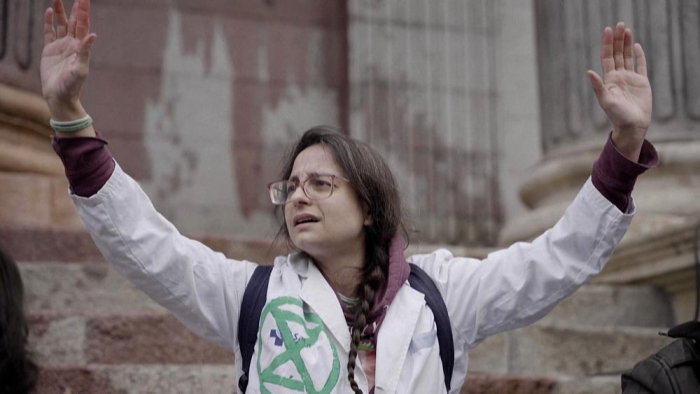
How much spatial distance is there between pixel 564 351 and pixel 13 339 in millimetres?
2509

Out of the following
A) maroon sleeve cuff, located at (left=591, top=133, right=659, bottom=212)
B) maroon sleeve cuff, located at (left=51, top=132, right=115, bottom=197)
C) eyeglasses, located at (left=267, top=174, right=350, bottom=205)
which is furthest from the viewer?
eyeglasses, located at (left=267, top=174, right=350, bottom=205)

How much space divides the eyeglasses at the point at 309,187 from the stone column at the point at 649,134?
99.1 inches

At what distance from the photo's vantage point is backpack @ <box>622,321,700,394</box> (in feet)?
10.3

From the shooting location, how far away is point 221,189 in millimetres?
7527

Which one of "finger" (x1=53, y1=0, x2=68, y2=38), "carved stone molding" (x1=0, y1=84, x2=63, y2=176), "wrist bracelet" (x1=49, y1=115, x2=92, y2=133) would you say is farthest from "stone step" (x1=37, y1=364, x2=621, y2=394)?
"carved stone molding" (x1=0, y1=84, x2=63, y2=176)

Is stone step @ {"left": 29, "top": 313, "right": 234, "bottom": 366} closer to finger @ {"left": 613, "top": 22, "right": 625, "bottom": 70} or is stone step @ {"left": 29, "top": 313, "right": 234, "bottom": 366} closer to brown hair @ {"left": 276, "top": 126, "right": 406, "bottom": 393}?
brown hair @ {"left": 276, "top": 126, "right": 406, "bottom": 393}

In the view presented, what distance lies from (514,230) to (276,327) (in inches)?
147

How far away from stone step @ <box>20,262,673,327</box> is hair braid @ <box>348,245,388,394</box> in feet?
5.30

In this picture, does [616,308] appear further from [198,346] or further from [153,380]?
[153,380]

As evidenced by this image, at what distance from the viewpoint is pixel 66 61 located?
9.45 feet

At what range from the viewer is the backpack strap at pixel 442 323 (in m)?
3.05

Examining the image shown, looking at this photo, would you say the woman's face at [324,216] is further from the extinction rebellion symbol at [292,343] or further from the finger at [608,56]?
the finger at [608,56]

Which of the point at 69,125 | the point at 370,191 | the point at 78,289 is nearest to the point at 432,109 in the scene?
the point at 78,289

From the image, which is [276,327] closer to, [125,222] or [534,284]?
[125,222]
